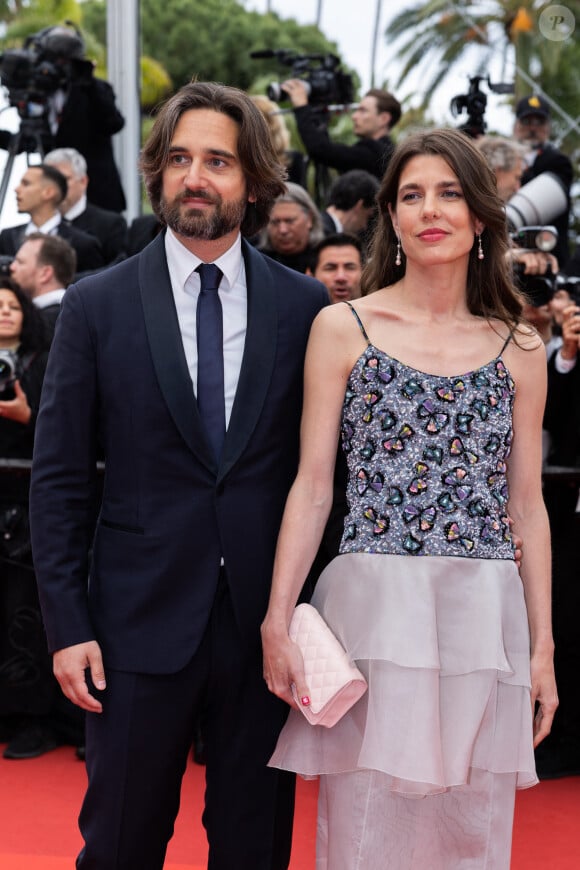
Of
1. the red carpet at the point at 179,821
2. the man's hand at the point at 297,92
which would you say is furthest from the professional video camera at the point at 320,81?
A: the red carpet at the point at 179,821

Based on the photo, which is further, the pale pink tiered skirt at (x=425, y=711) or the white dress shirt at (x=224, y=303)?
the white dress shirt at (x=224, y=303)

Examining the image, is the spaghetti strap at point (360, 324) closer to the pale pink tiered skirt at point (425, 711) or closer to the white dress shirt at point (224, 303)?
the white dress shirt at point (224, 303)

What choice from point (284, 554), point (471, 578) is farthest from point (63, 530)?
point (471, 578)

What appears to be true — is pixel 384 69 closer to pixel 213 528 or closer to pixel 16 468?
pixel 16 468

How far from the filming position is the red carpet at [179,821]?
3191mm

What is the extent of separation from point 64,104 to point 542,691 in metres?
4.67

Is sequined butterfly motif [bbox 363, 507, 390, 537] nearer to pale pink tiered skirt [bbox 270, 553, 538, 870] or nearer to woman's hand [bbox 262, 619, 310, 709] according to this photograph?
pale pink tiered skirt [bbox 270, 553, 538, 870]

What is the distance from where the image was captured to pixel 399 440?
220cm

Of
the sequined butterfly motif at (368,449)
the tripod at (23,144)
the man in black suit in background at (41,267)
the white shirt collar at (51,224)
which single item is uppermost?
the tripod at (23,144)

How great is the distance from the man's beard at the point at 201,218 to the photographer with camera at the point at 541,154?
10.2 feet

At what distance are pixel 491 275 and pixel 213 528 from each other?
2.56 feet

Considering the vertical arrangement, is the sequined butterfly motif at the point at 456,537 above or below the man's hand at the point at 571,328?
below

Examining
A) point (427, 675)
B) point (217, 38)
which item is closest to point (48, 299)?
point (427, 675)

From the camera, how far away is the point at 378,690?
213 cm
